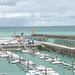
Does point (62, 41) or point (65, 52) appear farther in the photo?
point (62, 41)

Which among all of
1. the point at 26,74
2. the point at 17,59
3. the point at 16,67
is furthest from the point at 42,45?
the point at 26,74

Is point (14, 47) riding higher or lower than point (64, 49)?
lower

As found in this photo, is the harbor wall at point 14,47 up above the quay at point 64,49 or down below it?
below

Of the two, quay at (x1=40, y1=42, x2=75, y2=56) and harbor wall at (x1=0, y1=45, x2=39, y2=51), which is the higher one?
quay at (x1=40, y1=42, x2=75, y2=56)

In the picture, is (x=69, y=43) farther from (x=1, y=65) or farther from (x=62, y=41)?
(x=1, y=65)

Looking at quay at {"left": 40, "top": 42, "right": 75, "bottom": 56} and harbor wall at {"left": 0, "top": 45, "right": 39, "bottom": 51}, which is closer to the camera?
quay at {"left": 40, "top": 42, "right": 75, "bottom": 56}

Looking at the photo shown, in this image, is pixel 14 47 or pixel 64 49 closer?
pixel 64 49

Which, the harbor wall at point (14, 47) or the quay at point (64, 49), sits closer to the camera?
the quay at point (64, 49)

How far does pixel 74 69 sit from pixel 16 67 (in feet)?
42.7

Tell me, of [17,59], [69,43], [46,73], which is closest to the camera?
[46,73]

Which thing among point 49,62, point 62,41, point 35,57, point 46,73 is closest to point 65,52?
point 35,57

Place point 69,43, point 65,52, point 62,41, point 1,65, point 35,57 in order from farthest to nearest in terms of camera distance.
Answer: point 62,41 < point 69,43 < point 65,52 < point 35,57 < point 1,65

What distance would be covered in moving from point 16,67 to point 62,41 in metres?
47.5

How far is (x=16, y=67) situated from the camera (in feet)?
189
